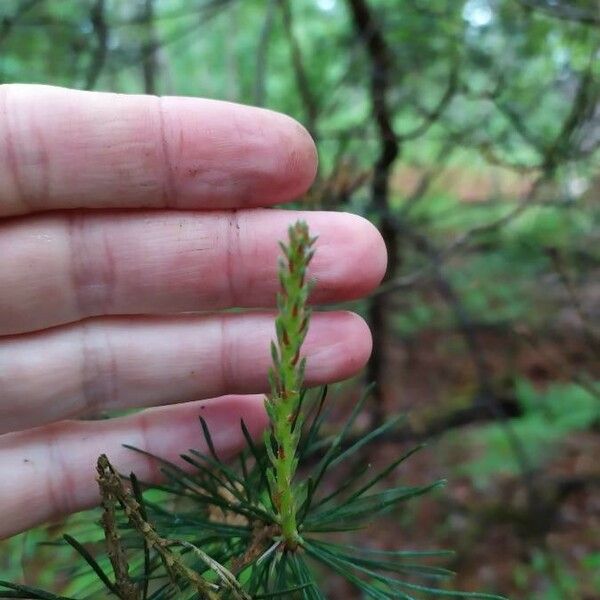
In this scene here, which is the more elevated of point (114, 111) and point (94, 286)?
point (114, 111)

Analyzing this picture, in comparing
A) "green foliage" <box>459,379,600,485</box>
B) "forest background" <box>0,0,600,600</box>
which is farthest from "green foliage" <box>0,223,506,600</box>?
"green foliage" <box>459,379,600,485</box>

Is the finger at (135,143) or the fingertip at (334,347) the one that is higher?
the finger at (135,143)

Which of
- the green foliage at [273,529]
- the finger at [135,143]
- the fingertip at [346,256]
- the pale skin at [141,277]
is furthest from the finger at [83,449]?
the finger at [135,143]

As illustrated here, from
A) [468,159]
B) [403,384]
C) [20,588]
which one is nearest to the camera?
[20,588]

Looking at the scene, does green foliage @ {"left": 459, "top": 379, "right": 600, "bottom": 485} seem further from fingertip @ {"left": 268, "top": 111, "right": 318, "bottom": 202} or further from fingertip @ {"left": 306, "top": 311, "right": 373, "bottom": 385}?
fingertip @ {"left": 268, "top": 111, "right": 318, "bottom": 202}

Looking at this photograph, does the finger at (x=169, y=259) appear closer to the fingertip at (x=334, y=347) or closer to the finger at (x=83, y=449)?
the fingertip at (x=334, y=347)

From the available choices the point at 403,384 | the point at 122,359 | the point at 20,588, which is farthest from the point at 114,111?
the point at 403,384

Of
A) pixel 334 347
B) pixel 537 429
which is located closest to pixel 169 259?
A: pixel 334 347

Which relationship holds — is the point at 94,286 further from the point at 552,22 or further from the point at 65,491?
the point at 552,22
